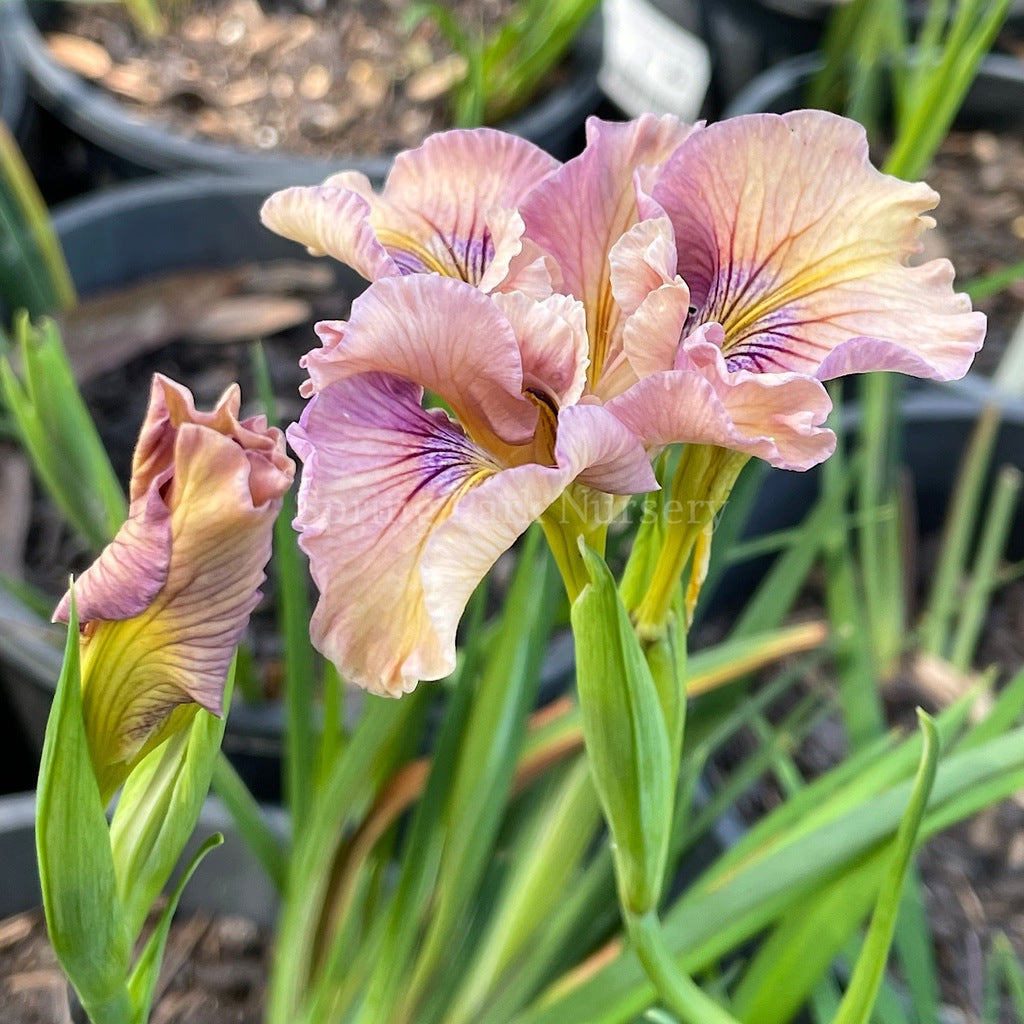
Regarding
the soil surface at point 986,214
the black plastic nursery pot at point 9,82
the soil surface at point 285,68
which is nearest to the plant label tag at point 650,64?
the soil surface at point 285,68

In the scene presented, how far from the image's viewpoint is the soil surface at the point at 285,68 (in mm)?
1285

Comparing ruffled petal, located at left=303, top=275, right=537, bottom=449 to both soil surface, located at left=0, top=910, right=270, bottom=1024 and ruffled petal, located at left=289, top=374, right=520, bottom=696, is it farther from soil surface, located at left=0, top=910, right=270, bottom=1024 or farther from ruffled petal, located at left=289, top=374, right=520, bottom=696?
soil surface, located at left=0, top=910, right=270, bottom=1024

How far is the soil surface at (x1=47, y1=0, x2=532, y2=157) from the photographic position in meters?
1.29

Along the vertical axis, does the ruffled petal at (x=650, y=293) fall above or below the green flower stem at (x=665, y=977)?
above

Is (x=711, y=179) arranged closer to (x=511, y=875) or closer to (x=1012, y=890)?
(x=511, y=875)

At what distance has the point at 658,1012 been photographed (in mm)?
427

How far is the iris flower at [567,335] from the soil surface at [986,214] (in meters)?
0.90

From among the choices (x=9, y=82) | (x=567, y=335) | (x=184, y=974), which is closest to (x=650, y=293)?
(x=567, y=335)

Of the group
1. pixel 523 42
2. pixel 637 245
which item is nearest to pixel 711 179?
pixel 637 245

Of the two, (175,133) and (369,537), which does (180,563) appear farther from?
(175,133)

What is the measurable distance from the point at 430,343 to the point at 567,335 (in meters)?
0.04

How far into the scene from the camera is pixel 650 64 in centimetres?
120

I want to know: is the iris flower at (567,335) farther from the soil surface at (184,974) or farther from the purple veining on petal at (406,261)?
the soil surface at (184,974)

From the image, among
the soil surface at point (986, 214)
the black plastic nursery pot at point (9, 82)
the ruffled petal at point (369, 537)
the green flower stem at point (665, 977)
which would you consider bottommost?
the soil surface at point (986, 214)
